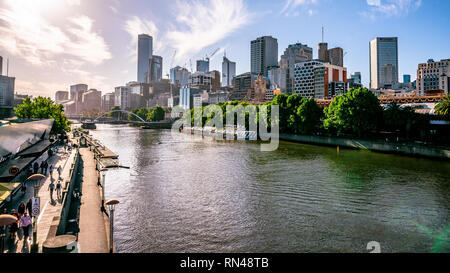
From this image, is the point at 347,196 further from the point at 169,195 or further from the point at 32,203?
the point at 32,203

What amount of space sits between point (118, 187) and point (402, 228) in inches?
1013

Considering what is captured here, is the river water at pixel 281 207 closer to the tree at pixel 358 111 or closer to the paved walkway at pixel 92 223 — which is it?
the paved walkway at pixel 92 223

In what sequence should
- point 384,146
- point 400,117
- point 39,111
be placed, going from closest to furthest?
point 384,146, point 400,117, point 39,111

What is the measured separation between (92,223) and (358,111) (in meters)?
59.8

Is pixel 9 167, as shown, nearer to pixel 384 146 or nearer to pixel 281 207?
pixel 281 207

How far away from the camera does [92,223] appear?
1778 centimetres

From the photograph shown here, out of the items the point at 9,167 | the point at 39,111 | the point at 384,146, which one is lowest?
the point at 9,167

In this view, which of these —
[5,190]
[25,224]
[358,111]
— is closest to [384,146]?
[358,111]

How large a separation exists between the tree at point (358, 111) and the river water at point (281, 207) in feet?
74.6

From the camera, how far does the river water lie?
16.3 metres

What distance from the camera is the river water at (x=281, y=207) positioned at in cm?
1627

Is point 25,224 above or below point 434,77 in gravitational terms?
below

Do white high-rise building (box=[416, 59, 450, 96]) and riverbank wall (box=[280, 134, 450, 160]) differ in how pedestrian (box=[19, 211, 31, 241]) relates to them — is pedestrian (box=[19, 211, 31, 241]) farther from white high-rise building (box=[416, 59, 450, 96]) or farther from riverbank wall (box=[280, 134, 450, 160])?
white high-rise building (box=[416, 59, 450, 96])
